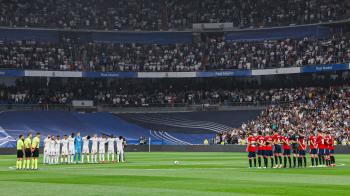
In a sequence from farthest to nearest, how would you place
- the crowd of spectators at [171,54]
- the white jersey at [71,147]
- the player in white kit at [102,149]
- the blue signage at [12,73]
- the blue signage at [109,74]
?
the blue signage at [109,74] < the crowd of spectators at [171,54] < the blue signage at [12,73] < the player in white kit at [102,149] < the white jersey at [71,147]

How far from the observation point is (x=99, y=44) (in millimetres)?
101812

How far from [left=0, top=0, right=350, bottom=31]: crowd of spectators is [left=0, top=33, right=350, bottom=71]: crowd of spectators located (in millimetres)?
2788

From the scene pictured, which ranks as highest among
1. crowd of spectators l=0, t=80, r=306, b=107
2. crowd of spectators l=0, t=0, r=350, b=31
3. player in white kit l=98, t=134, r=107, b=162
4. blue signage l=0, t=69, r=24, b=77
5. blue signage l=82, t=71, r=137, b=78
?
crowd of spectators l=0, t=0, r=350, b=31

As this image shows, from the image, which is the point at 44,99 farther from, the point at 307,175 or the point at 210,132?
the point at 307,175

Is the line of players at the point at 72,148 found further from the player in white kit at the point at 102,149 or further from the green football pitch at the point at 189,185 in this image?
the green football pitch at the point at 189,185

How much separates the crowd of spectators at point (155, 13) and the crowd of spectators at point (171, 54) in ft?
9.15

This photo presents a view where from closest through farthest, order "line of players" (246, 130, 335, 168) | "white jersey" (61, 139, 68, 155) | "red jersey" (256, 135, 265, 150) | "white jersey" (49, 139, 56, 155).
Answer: "red jersey" (256, 135, 265, 150) < "line of players" (246, 130, 335, 168) < "white jersey" (49, 139, 56, 155) < "white jersey" (61, 139, 68, 155)

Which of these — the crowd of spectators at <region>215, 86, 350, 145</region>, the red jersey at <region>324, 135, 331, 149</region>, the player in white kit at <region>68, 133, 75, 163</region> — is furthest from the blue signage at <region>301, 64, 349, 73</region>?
the red jersey at <region>324, 135, 331, 149</region>

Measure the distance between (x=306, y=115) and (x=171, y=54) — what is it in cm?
2642

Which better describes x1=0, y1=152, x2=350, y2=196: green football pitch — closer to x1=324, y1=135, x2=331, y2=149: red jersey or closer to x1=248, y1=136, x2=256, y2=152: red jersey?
x1=248, y1=136, x2=256, y2=152: red jersey

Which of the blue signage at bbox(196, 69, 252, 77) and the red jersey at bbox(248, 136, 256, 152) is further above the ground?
the blue signage at bbox(196, 69, 252, 77)

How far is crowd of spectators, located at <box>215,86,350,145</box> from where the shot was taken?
76250mm

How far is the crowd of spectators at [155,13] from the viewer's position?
97.8 m

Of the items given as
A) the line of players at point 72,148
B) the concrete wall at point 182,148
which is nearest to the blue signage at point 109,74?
the concrete wall at point 182,148
